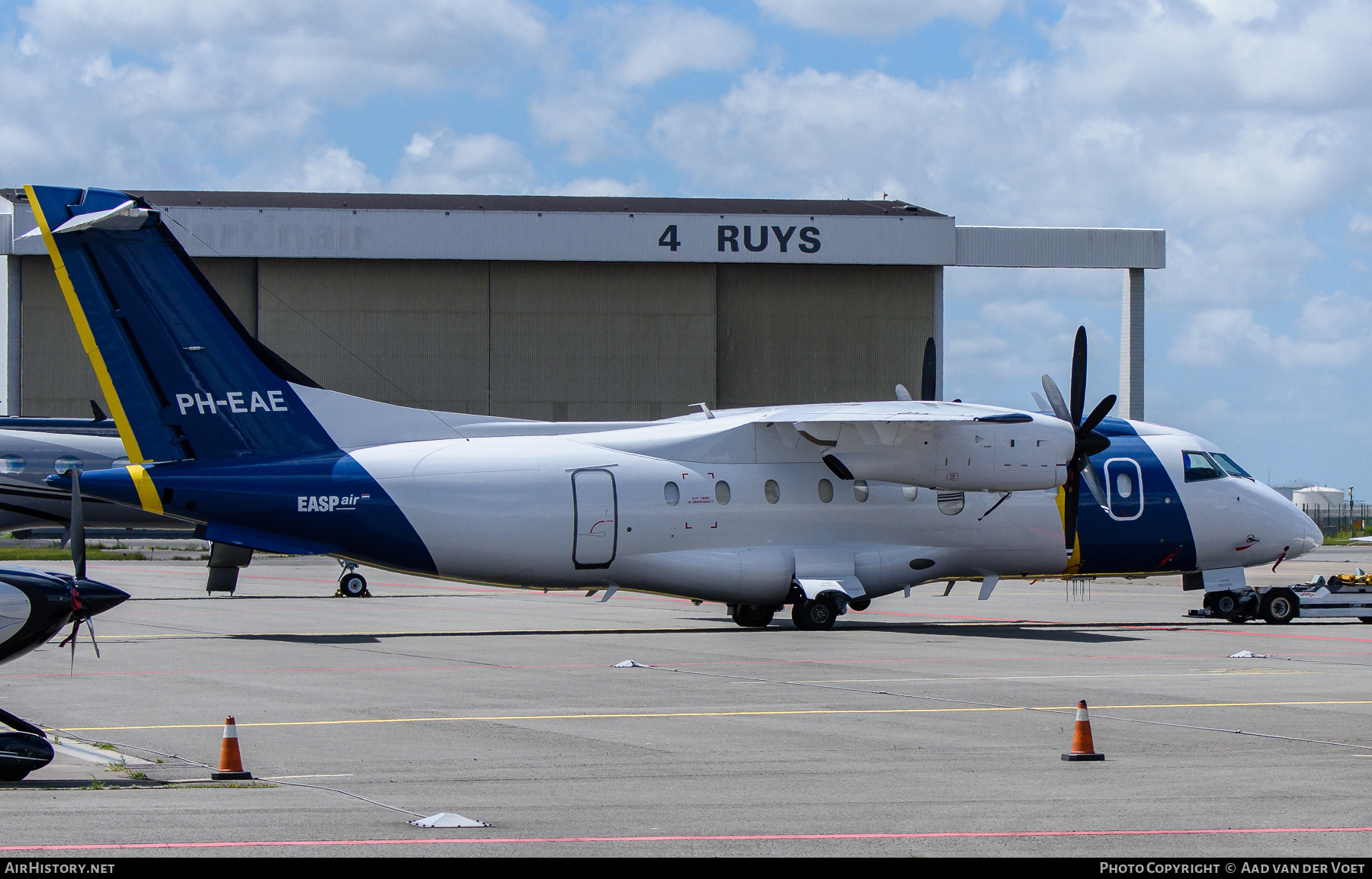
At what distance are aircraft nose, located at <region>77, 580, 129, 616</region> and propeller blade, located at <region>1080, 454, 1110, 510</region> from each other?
65.3 ft

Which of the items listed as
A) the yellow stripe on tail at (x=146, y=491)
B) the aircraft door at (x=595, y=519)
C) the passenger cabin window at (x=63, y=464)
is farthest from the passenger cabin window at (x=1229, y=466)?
the passenger cabin window at (x=63, y=464)

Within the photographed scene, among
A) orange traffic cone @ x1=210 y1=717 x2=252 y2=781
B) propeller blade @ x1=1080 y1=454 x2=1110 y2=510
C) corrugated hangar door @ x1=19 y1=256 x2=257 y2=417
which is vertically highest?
corrugated hangar door @ x1=19 y1=256 x2=257 y2=417

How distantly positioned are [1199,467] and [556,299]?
148ft

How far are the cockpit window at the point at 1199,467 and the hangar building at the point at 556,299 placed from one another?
3966 cm

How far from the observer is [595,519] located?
86.8ft

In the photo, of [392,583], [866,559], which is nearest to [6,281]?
[392,583]

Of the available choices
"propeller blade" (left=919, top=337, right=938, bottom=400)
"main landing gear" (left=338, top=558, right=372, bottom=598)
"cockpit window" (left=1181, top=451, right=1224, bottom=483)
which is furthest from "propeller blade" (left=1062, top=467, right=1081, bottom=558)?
"main landing gear" (left=338, top=558, right=372, bottom=598)

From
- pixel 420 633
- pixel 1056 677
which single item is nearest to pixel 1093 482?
pixel 1056 677

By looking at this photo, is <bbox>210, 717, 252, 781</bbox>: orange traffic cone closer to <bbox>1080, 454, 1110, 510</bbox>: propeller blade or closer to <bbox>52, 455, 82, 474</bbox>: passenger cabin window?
<bbox>1080, 454, 1110, 510</bbox>: propeller blade

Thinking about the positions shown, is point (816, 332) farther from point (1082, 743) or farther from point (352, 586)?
point (1082, 743)

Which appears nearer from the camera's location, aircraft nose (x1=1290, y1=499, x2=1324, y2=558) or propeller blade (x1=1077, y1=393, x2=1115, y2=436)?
propeller blade (x1=1077, y1=393, x2=1115, y2=436)

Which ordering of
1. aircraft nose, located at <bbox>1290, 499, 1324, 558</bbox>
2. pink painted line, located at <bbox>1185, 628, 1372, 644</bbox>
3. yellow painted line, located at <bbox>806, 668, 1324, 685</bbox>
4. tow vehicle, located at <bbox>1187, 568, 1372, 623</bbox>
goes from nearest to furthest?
yellow painted line, located at <bbox>806, 668, 1324, 685</bbox>, pink painted line, located at <bbox>1185, 628, 1372, 644</bbox>, tow vehicle, located at <bbox>1187, 568, 1372, 623</bbox>, aircraft nose, located at <bbox>1290, 499, 1324, 558</bbox>

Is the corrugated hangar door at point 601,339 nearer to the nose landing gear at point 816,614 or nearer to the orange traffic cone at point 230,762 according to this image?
the nose landing gear at point 816,614

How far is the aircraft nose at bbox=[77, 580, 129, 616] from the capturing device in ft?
42.2
